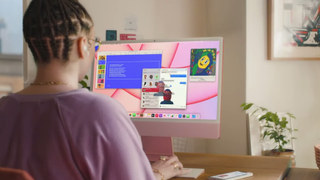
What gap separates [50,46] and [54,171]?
0.76ft

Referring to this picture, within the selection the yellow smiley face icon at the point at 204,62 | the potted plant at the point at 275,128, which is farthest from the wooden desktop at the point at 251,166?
the potted plant at the point at 275,128

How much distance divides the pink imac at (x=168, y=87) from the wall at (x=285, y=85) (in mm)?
1461

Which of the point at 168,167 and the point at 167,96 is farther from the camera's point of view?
the point at 167,96

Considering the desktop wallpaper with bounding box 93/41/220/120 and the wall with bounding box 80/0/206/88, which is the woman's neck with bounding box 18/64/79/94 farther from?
the wall with bounding box 80/0/206/88

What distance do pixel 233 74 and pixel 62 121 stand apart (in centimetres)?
235

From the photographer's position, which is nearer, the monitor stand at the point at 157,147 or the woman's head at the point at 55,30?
the woman's head at the point at 55,30

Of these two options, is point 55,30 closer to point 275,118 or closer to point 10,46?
point 10,46

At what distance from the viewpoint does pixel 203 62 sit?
135 centimetres

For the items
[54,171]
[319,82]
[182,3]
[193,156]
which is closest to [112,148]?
[54,171]

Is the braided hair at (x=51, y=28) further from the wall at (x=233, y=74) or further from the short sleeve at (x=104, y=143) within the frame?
the wall at (x=233, y=74)

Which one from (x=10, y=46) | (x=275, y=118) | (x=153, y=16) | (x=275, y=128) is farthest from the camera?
(x=153, y=16)

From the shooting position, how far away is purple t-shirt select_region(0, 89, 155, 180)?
602 millimetres

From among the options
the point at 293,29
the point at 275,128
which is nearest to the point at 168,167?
the point at 275,128

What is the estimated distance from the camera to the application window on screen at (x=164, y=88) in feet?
4.42
